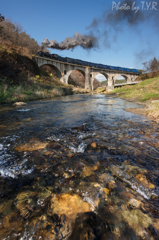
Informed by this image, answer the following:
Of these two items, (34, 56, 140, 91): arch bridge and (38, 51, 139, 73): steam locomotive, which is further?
(34, 56, 140, 91): arch bridge

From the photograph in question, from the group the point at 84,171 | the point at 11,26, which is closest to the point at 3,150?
the point at 84,171

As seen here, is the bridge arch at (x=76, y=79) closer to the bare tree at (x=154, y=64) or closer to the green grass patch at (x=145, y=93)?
the bare tree at (x=154, y=64)

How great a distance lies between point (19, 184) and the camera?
137 cm

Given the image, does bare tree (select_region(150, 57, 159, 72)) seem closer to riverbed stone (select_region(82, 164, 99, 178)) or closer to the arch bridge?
the arch bridge

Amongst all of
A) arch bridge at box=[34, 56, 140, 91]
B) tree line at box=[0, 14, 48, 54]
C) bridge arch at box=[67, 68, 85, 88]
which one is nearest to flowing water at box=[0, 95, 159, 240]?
tree line at box=[0, 14, 48, 54]

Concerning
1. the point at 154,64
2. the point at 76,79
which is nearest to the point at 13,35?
the point at 76,79

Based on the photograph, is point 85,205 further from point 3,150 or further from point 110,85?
point 110,85

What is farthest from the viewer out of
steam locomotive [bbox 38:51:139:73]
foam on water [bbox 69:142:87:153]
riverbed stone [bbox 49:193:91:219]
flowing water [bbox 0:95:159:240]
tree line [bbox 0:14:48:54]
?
steam locomotive [bbox 38:51:139:73]

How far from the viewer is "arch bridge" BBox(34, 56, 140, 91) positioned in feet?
86.1

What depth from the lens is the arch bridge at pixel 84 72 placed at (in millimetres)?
26250

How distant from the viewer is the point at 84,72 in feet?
121

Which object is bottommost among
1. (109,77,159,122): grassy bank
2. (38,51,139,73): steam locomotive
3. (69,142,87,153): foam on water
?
(69,142,87,153): foam on water

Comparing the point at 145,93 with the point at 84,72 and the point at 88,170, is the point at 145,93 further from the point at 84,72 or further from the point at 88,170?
the point at 84,72

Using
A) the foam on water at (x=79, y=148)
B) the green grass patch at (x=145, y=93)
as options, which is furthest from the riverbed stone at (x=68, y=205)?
the green grass patch at (x=145, y=93)
